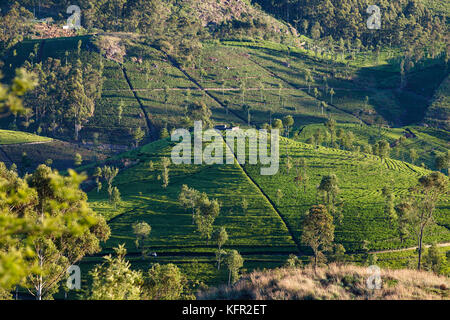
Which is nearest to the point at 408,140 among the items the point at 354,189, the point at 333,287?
the point at 354,189

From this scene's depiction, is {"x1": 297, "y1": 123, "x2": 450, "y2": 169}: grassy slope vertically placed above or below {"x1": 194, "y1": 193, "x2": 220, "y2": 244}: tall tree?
above

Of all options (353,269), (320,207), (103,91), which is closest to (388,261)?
(320,207)

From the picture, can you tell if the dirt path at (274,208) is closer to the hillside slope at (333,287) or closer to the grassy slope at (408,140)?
the grassy slope at (408,140)

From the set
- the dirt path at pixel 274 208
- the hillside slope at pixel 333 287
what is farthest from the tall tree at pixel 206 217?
the hillside slope at pixel 333 287

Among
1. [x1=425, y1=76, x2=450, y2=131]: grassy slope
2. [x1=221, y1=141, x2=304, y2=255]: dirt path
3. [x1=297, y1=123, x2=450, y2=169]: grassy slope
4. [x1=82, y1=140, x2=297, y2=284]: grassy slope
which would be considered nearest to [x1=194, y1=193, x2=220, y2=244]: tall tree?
[x1=82, y1=140, x2=297, y2=284]: grassy slope

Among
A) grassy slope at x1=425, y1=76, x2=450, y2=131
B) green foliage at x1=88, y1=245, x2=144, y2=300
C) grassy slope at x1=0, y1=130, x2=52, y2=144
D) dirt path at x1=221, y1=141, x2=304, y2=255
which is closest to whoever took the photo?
green foliage at x1=88, y1=245, x2=144, y2=300

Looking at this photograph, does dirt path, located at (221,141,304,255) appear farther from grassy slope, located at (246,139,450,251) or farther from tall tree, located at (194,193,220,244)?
tall tree, located at (194,193,220,244)

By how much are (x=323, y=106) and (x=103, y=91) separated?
99332mm

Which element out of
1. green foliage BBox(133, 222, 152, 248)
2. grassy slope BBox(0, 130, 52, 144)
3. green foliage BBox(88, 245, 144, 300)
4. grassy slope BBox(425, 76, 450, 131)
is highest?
grassy slope BBox(425, 76, 450, 131)

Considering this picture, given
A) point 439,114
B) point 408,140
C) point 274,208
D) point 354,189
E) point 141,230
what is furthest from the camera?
point 439,114

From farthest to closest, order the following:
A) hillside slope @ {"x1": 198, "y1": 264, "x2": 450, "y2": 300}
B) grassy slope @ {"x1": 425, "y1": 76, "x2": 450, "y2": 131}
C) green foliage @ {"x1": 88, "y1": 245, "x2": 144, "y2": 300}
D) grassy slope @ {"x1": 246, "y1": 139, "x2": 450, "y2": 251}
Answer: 1. grassy slope @ {"x1": 425, "y1": 76, "x2": 450, "y2": 131}
2. grassy slope @ {"x1": 246, "y1": 139, "x2": 450, "y2": 251}
3. green foliage @ {"x1": 88, "y1": 245, "x2": 144, "y2": 300}
4. hillside slope @ {"x1": 198, "y1": 264, "x2": 450, "y2": 300}

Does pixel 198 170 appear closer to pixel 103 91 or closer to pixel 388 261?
pixel 388 261

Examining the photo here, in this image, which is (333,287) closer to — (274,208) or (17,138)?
(274,208)

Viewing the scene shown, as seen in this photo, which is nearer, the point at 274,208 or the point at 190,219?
the point at 190,219
